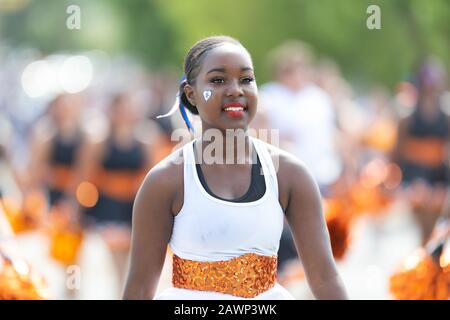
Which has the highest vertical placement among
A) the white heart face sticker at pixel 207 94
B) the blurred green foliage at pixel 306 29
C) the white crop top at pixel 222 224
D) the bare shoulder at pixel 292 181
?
the white heart face sticker at pixel 207 94

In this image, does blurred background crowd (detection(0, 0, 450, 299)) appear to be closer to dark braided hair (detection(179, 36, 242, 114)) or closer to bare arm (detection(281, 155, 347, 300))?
bare arm (detection(281, 155, 347, 300))

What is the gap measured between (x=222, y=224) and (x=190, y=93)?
58 centimetres

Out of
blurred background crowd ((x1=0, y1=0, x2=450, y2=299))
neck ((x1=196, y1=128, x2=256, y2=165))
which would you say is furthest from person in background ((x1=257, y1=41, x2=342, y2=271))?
neck ((x1=196, y1=128, x2=256, y2=165))

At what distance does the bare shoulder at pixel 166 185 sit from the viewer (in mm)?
4391

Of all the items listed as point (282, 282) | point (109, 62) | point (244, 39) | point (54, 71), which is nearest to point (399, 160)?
point (282, 282)

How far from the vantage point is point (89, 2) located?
5019 cm

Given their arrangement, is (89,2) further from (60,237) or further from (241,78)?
(241,78)

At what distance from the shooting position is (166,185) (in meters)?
4.39

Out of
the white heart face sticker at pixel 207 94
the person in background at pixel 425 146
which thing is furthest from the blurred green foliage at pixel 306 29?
the white heart face sticker at pixel 207 94

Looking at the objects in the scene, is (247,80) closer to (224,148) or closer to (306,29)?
(224,148)

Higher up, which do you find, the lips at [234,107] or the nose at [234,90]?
the nose at [234,90]

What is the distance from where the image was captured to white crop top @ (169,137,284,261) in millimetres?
4359

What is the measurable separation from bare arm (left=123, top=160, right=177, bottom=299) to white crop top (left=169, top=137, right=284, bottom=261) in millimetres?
57

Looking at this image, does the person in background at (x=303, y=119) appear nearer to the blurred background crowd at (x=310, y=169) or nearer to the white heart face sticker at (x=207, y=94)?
the blurred background crowd at (x=310, y=169)
